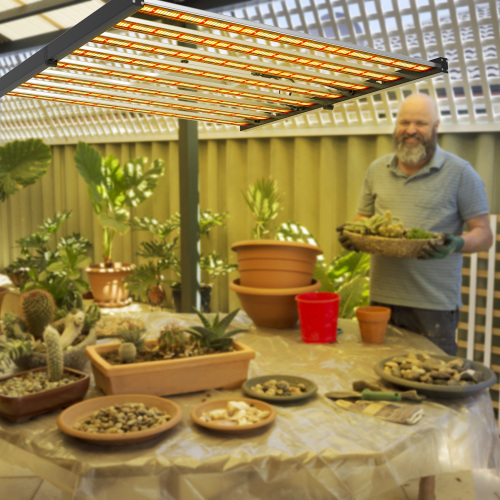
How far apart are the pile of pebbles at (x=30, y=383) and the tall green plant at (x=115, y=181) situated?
11.3 feet

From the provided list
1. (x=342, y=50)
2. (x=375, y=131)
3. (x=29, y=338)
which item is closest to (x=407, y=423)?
(x=342, y=50)

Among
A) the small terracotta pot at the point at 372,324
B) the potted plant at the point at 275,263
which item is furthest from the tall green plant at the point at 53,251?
the small terracotta pot at the point at 372,324

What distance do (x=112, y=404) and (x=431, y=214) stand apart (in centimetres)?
169

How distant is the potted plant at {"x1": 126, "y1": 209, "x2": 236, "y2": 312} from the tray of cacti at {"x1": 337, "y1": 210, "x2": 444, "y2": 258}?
230 centimetres

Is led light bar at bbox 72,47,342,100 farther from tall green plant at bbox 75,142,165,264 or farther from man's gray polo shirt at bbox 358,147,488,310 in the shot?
tall green plant at bbox 75,142,165,264

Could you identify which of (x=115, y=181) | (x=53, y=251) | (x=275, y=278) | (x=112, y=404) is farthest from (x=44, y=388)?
(x=53, y=251)

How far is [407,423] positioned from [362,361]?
1.65 feet

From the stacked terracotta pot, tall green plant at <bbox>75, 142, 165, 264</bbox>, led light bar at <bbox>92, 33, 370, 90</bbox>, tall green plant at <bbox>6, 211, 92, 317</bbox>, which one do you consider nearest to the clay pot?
the stacked terracotta pot

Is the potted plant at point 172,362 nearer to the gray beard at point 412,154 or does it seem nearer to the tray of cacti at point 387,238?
the tray of cacti at point 387,238

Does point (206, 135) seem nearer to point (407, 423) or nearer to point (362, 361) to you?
point (362, 361)

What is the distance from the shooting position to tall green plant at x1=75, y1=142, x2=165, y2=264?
16.5 ft

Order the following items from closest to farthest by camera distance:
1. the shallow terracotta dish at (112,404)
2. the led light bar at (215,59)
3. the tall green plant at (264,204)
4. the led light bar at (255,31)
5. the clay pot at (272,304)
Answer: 1. the led light bar at (255,31)
2. the led light bar at (215,59)
3. the shallow terracotta dish at (112,404)
4. the clay pot at (272,304)
5. the tall green plant at (264,204)

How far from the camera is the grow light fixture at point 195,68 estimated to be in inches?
42.6

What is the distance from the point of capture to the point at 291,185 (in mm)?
4348
